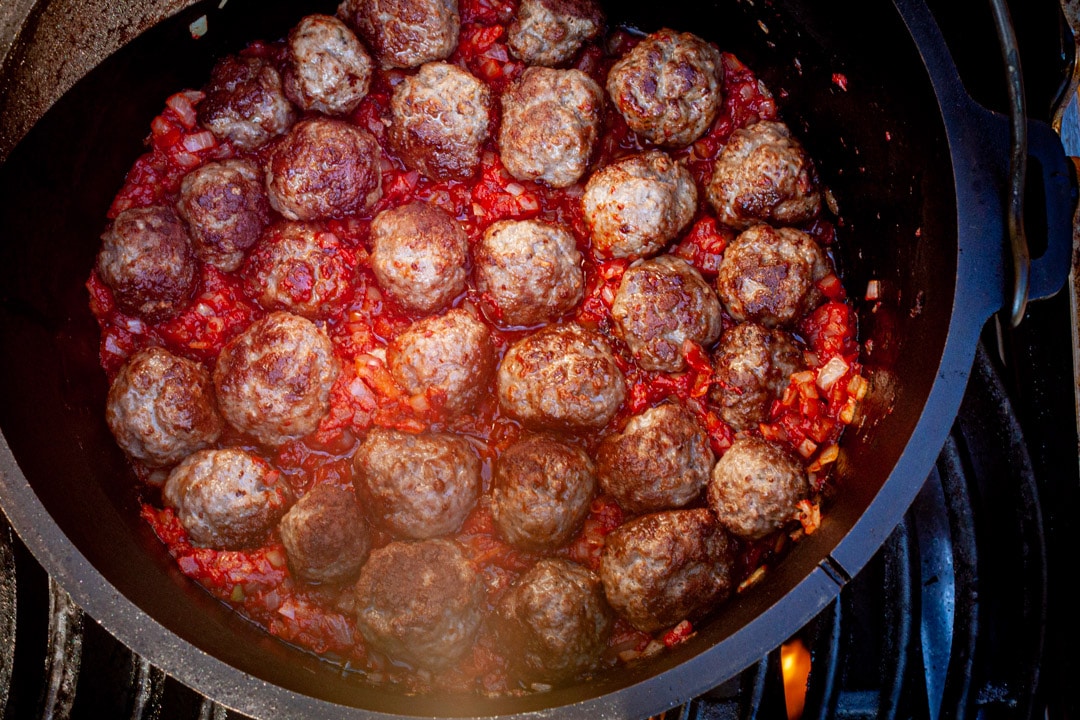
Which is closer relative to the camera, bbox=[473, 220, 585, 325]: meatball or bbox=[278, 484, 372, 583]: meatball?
bbox=[278, 484, 372, 583]: meatball

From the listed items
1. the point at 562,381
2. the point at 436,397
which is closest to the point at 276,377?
the point at 436,397

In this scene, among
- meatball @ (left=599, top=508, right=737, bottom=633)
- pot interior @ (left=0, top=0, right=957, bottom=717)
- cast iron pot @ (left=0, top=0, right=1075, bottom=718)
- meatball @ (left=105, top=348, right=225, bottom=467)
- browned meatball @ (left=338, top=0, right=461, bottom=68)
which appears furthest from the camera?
browned meatball @ (left=338, top=0, right=461, bottom=68)

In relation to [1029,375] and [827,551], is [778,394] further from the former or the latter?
[1029,375]

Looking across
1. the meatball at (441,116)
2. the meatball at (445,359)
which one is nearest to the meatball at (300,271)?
the meatball at (445,359)

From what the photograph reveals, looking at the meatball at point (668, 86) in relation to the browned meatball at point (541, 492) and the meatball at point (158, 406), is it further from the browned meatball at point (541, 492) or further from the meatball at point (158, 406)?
the meatball at point (158, 406)

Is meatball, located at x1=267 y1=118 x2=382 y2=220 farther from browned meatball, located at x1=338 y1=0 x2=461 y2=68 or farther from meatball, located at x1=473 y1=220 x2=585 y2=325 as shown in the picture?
meatball, located at x1=473 y1=220 x2=585 y2=325

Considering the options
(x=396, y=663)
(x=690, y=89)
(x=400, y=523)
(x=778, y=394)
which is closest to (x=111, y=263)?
(x=400, y=523)

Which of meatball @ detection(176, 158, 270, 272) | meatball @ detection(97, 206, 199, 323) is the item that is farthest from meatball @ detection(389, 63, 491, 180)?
meatball @ detection(97, 206, 199, 323)
